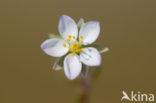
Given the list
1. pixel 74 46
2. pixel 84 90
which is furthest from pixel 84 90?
pixel 74 46

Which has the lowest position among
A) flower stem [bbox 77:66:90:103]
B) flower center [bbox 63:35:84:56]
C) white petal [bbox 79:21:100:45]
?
flower stem [bbox 77:66:90:103]

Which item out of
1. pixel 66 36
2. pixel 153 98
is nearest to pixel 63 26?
pixel 66 36

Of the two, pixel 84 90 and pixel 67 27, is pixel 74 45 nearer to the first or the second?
pixel 67 27

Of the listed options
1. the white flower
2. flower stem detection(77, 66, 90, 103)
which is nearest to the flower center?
the white flower

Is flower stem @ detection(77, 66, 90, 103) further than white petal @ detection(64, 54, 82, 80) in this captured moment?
Yes

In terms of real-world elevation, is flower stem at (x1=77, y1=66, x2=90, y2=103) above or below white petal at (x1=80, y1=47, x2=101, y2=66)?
below

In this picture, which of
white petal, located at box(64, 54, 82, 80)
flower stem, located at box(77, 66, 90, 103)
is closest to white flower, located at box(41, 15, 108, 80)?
white petal, located at box(64, 54, 82, 80)

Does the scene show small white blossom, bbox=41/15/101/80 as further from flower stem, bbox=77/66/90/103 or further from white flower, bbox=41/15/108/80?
flower stem, bbox=77/66/90/103

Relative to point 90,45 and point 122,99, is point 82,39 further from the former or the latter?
point 122,99
